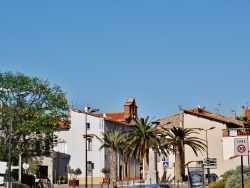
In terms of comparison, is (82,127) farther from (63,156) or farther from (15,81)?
(15,81)

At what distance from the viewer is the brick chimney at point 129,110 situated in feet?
346

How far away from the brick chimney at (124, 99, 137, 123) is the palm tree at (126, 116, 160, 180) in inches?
1386

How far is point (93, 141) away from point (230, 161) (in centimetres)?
2426

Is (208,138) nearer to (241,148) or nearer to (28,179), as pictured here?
(28,179)

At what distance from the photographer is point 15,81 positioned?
5978 cm

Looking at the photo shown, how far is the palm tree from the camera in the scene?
67.2 m

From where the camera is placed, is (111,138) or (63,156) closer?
(111,138)

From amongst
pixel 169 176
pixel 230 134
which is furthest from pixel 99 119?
pixel 230 134

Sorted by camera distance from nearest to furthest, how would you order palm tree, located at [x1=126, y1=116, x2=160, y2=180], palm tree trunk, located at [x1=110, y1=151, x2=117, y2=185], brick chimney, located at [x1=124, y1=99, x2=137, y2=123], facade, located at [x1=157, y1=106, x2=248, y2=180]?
palm tree, located at [x1=126, y1=116, x2=160, y2=180], palm tree trunk, located at [x1=110, y1=151, x2=117, y2=185], facade, located at [x1=157, y1=106, x2=248, y2=180], brick chimney, located at [x1=124, y1=99, x2=137, y2=123]

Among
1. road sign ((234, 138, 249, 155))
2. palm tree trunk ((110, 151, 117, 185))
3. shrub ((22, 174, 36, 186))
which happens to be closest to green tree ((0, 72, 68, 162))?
shrub ((22, 174, 36, 186))

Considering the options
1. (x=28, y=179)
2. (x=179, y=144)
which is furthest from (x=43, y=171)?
(x=179, y=144)

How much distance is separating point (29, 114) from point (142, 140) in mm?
14791

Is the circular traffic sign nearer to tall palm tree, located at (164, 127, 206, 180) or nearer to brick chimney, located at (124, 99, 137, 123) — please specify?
tall palm tree, located at (164, 127, 206, 180)

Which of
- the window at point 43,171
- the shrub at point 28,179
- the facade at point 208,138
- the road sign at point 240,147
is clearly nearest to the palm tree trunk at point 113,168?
the facade at point 208,138
